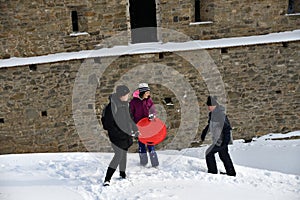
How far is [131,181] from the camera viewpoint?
15.1ft

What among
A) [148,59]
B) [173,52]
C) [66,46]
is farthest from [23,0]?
[173,52]

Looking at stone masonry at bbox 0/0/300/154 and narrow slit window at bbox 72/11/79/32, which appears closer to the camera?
stone masonry at bbox 0/0/300/154

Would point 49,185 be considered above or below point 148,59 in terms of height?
below

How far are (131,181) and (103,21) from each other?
4063mm

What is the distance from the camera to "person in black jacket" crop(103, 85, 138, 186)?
4.39 meters

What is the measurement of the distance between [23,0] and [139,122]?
161 inches

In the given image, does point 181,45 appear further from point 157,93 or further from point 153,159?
point 153,159

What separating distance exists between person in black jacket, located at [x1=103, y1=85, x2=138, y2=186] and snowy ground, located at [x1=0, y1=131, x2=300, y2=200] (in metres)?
0.32

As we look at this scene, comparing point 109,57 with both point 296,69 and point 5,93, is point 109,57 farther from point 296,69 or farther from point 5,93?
point 296,69

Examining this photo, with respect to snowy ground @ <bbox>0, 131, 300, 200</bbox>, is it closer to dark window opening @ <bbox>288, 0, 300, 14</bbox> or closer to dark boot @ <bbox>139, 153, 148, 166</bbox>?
dark boot @ <bbox>139, 153, 148, 166</bbox>

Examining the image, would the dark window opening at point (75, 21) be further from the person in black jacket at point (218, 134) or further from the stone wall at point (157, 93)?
the person in black jacket at point (218, 134)

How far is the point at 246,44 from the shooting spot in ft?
24.6

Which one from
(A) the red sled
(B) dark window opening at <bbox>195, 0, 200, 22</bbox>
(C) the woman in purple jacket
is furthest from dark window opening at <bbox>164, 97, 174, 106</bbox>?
(A) the red sled

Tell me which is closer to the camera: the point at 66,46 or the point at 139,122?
the point at 139,122
